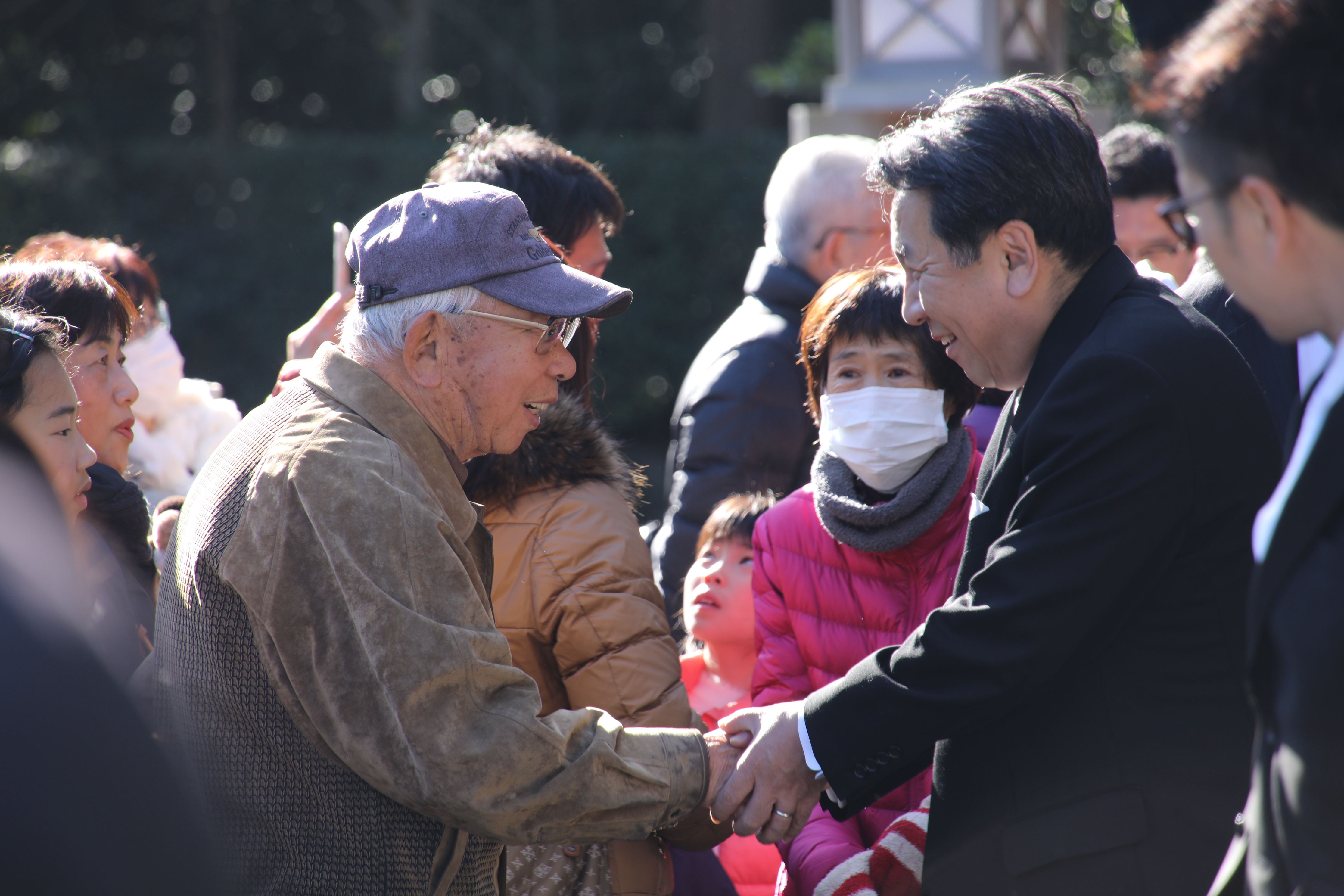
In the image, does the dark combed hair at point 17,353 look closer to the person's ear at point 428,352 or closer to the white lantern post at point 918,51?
the person's ear at point 428,352

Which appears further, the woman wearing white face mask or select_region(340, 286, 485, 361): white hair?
the woman wearing white face mask

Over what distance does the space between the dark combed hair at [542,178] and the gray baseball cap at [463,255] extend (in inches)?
37.9

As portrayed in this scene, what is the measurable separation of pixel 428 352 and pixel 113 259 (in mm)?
2446

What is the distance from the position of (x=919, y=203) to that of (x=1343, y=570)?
3.83ft

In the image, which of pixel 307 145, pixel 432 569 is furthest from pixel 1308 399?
pixel 307 145

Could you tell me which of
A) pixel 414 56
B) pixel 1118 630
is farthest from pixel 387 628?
pixel 414 56

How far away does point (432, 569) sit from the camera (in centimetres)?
197

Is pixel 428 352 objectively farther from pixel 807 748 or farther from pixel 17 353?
pixel 807 748

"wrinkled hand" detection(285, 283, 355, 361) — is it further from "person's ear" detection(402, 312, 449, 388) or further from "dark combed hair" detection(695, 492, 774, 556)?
"person's ear" detection(402, 312, 449, 388)

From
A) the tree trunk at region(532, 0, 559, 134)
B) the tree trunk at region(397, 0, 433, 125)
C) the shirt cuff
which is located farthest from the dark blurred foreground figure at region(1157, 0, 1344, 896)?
the tree trunk at region(532, 0, 559, 134)

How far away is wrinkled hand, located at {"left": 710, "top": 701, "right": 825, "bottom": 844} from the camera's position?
2.53 meters

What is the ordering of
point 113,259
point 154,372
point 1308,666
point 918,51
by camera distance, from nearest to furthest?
1. point 1308,666
2. point 113,259
3. point 154,372
4. point 918,51

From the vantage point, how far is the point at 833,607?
2.84 m

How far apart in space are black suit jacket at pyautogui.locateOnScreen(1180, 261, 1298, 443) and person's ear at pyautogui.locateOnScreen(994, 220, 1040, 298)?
0.79 m
